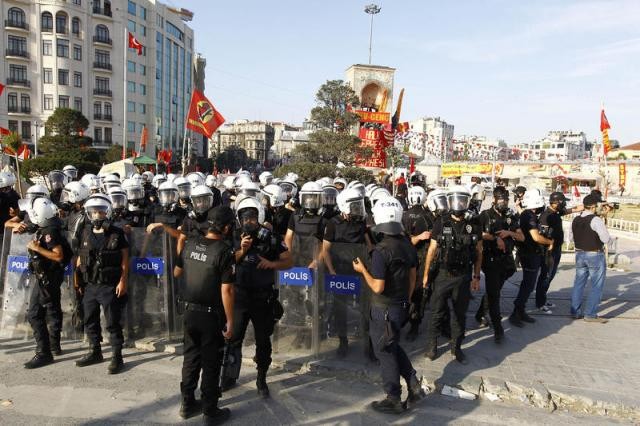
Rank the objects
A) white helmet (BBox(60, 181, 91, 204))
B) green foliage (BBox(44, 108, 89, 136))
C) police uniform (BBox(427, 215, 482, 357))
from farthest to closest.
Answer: green foliage (BBox(44, 108, 89, 136)), white helmet (BBox(60, 181, 91, 204)), police uniform (BBox(427, 215, 482, 357))

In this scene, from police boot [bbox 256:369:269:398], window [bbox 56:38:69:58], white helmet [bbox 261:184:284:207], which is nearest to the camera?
police boot [bbox 256:369:269:398]

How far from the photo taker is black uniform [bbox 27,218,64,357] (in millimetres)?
5156

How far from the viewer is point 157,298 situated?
5.99 m

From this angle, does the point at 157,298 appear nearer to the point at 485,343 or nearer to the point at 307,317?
the point at 307,317

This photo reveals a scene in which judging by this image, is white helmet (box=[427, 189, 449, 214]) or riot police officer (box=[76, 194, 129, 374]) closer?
riot police officer (box=[76, 194, 129, 374])

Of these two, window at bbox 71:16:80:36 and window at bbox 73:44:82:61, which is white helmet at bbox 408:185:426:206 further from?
window at bbox 71:16:80:36

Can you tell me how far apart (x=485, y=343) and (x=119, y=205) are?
5.41 meters

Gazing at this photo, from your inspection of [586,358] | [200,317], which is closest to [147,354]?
[200,317]

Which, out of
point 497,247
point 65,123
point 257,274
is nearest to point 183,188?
point 257,274

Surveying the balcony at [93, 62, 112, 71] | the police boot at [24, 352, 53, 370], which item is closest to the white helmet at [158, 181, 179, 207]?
the police boot at [24, 352, 53, 370]

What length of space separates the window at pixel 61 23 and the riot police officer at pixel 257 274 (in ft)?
190

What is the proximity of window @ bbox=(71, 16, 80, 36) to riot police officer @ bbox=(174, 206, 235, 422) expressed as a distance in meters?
58.3

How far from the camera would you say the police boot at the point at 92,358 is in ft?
17.1

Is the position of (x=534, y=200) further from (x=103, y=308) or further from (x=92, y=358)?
(x=92, y=358)
